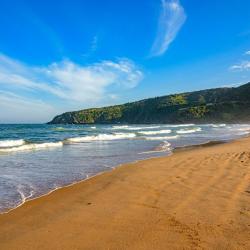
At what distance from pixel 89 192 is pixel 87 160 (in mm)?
6423

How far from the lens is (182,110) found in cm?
14488

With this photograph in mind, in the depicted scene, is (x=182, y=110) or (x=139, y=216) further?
(x=182, y=110)

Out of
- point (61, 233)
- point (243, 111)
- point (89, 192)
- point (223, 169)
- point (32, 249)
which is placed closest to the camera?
point (32, 249)

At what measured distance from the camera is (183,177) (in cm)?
912

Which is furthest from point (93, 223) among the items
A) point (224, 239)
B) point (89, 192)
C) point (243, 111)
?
point (243, 111)

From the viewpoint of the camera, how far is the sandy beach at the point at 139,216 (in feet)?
14.8

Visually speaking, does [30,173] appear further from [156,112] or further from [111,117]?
[111,117]

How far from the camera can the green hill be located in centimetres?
12788

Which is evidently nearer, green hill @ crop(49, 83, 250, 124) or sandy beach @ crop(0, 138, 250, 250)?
sandy beach @ crop(0, 138, 250, 250)

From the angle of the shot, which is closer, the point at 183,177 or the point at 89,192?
the point at 89,192

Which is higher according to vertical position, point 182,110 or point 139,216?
point 182,110

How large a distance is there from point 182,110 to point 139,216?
14160 centimetres

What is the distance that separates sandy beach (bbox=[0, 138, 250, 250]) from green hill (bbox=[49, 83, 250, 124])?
386 feet

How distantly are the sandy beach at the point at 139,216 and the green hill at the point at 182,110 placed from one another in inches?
4626
